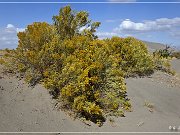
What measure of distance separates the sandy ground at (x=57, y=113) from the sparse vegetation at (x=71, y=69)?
0.39 meters

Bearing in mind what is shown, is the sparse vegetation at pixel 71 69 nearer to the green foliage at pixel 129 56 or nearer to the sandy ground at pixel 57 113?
the sandy ground at pixel 57 113

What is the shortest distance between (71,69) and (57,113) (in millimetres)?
1534

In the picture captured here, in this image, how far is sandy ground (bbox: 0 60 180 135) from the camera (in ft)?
30.1

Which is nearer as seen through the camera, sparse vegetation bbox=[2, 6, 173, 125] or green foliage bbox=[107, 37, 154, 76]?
sparse vegetation bbox=[2, 6, 173, 125]

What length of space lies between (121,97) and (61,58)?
257 centimetres

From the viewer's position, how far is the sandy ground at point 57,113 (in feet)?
30.1

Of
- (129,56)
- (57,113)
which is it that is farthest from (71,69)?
(129,56)

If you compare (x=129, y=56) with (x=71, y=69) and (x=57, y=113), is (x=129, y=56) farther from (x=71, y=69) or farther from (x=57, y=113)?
(x=57, y=113)

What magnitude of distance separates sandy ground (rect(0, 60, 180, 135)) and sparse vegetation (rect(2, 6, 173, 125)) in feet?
1.27

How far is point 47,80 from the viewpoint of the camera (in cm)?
1150

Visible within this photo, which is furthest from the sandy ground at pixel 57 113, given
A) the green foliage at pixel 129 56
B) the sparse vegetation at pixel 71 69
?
the green foliage at pixel 129 56

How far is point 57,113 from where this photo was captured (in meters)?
10.2

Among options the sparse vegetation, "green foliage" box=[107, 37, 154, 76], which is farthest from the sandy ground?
"green foliage" box=[107, 37, 154, 76]

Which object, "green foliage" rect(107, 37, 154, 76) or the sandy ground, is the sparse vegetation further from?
"green foliage" rect(107, 37, 154, 76)
